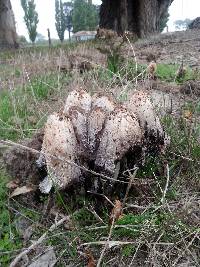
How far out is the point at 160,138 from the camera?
8.66 ft

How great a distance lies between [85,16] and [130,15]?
35.7 meters

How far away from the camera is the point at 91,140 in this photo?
2383mm

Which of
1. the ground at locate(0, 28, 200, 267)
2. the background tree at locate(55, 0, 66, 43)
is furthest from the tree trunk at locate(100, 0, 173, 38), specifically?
the background tree at locate(55, 0, 66, 43)

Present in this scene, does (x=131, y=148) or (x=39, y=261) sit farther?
(x=131, y=148)

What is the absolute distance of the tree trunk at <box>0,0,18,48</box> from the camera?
1552 cm

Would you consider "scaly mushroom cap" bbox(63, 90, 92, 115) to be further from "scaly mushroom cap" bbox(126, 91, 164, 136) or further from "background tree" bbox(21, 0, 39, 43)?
"background tree" bbox(21, 0, 39, 43)

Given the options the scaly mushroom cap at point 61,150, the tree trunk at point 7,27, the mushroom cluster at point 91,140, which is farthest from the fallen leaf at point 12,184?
the tree trunk at point 7,27

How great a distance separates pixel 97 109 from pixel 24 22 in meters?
50.8

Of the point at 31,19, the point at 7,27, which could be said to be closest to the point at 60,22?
the point at 31,19

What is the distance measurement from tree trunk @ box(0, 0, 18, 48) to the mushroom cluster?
13.9 metres

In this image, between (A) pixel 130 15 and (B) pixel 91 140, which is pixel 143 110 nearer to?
(B) pixel 91 140

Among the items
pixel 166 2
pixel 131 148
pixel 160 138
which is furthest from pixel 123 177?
pixel 166 2

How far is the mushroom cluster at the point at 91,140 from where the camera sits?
91.6 inches

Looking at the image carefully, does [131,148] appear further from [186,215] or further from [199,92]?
[199,92]
